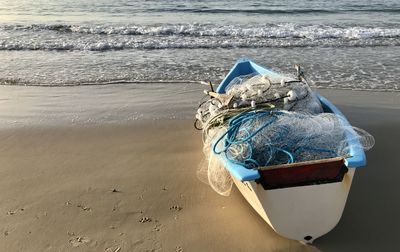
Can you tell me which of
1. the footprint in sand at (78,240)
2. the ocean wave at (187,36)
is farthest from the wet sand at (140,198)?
the ocean wave at (187,36)

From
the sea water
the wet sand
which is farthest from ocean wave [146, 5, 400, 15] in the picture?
the wet sand

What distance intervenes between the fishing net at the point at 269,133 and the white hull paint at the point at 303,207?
249 mm

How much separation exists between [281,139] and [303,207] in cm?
70

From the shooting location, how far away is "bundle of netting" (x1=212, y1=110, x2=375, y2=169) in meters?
3.80

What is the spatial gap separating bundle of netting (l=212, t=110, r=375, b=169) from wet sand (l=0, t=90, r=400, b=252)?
66 centimetres

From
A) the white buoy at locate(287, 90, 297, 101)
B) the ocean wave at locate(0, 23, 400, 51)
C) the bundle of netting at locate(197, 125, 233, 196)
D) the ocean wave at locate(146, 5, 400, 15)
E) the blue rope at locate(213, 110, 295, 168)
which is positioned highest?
the white buoy at locate(287, 90, 297, 101)

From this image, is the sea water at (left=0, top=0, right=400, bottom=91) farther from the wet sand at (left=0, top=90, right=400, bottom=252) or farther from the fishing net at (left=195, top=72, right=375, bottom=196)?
the fishing net at (left=195, top=72, right=375, bottom=196)

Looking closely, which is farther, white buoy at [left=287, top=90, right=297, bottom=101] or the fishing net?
white buoy at [left=287, top=90, right=297, bottom=101]

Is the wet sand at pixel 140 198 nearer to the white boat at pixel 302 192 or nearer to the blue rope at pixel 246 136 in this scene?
the white boat at pixel 302 192

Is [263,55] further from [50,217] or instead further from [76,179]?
[50,217]

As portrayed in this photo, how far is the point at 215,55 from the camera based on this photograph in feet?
37.4

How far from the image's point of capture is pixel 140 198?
453 cm

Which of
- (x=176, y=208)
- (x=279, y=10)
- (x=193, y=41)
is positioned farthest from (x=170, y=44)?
(x=176, y=208)

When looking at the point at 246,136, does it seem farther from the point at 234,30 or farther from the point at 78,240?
the point at 234,30
